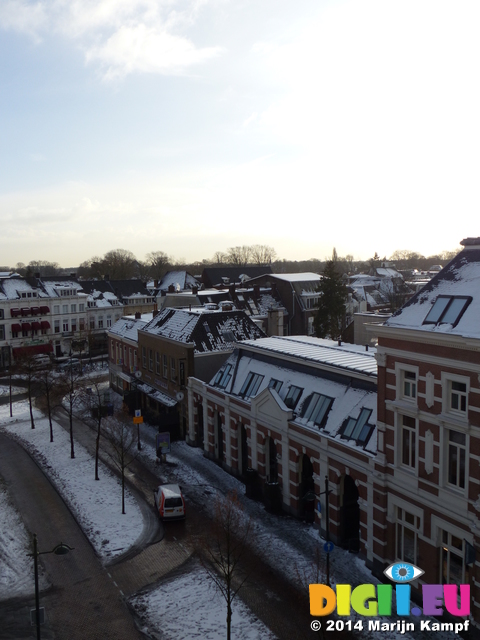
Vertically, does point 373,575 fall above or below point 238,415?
below

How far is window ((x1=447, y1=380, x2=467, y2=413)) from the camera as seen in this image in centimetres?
1728

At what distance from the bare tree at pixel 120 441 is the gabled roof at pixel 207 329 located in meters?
7.27

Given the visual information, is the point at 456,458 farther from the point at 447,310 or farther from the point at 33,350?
the point at 33,350

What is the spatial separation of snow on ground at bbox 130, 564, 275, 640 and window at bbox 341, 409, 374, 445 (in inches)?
310

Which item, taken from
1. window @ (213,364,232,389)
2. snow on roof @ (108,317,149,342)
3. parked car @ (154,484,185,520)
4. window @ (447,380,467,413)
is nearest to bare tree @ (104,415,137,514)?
parked car @ (154,484,185,520)

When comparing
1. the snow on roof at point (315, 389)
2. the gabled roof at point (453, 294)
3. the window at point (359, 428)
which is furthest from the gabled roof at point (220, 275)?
the gabled roof at point (453, 294)

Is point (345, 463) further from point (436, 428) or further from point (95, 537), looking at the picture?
point (95, 537)

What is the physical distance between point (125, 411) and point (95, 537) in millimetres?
17568

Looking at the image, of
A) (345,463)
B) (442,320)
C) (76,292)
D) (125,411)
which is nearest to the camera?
(442,320)

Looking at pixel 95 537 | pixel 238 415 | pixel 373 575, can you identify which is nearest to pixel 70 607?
pixel 95 537

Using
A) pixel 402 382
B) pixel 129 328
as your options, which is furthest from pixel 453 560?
pixel 129 328

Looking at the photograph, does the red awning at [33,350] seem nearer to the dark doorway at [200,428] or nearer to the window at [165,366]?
the window at [165,366]

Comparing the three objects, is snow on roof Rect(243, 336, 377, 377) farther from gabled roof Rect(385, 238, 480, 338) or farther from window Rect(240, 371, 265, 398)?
gabled roof Rect(385, 238, 480, 338)

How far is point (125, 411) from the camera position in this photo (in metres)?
42.0
